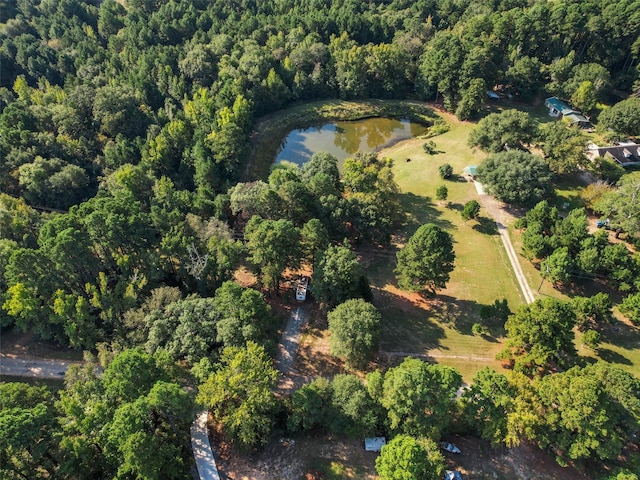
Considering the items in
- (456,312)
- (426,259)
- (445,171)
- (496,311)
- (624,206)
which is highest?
(445,171)

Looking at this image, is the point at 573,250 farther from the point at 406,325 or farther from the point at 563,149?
the point at 406,325

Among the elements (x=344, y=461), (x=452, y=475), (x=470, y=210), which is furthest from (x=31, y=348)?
(x=470, y=210)

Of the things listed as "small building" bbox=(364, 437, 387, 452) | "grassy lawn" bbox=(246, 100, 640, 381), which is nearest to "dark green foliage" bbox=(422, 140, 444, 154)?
"grassy lawn" bbox=(246, 100, 640, 381)

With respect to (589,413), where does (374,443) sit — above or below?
below

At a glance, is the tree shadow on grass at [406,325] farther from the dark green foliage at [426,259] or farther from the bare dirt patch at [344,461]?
the bare dirt patch at [344,461]

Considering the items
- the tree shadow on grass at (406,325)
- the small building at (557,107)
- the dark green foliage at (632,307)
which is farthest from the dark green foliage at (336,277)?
the small building at (557,107)

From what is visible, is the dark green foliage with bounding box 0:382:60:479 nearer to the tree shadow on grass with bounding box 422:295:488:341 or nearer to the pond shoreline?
the tree shadow on grass with bounding box 422:295:488:341

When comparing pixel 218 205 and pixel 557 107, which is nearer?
pixel 218 205

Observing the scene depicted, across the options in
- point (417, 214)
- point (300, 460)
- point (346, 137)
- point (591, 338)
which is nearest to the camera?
point (300, 460)
